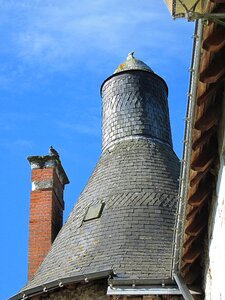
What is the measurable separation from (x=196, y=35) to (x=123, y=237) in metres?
5.30

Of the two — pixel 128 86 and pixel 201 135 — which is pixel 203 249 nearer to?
pixel 201 135

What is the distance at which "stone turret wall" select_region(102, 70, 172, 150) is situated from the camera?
1470cm

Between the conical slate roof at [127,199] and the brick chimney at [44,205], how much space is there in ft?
3.25

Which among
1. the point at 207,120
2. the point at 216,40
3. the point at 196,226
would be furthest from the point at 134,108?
the point at 216,40

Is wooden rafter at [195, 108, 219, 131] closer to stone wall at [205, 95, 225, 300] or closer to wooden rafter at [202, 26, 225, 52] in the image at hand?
stone wall at [205, 95, 225, 300]

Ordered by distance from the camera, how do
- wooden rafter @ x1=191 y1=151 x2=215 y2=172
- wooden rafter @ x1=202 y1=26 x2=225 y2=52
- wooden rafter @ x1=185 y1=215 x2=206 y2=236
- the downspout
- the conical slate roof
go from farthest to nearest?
the conical slate roof < wooden rafter @ x1=185 y1=215 x2=206 y2=236 < wooden rafter @ x1=191 y1=151 x2=215 y2=172 < the downspout < wooden rafter @ x1=202 y1=26 x2=225 y2=52

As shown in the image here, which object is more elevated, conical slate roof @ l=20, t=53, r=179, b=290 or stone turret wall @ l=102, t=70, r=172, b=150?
stone turret wall @ l=102, t=70, r=172, b=150

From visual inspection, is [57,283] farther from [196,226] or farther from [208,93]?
[208,93]

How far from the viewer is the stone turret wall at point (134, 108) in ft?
48.2

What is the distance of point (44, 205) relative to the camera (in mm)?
15180

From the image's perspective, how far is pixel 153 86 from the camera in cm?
1541

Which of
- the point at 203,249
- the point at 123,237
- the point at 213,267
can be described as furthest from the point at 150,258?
the point at 213,267

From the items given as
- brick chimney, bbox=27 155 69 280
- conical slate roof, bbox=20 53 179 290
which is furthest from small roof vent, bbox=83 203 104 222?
brick chimney, bbox=27 155 69 280

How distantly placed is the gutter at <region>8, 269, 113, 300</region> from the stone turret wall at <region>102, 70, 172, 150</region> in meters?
3.44
